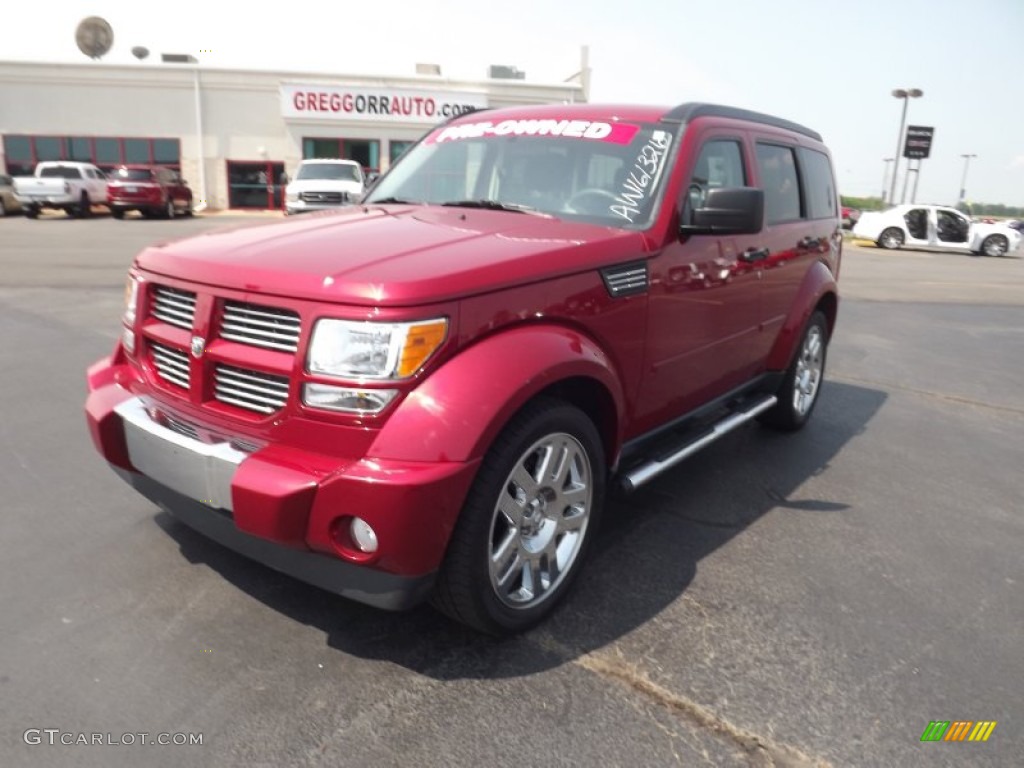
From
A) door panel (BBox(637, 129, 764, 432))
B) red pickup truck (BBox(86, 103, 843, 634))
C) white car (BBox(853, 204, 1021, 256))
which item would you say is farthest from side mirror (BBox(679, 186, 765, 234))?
white car (BBox(853, 204, 1021, 256))

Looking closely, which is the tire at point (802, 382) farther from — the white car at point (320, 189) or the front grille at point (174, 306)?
the white car at point (320, 189)

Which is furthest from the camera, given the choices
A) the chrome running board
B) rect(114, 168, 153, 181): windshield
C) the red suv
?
rect(114, 168, 153, 181): windshield

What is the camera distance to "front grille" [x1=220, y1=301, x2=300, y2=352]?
8.00 feet

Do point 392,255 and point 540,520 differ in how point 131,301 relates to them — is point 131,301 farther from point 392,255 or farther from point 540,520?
point 540,520

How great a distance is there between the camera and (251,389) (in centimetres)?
254

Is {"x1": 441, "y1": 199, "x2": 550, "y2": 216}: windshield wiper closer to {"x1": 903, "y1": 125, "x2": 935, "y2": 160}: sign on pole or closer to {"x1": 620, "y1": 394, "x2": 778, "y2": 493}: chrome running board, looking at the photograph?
{"x1": 620, "y1": 394, "x2": 778, "y2": 493}: chrome running board

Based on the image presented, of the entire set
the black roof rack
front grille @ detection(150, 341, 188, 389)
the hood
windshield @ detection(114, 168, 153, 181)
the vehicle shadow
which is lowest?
the vehicle shadow

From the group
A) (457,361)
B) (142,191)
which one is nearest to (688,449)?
(457,361)

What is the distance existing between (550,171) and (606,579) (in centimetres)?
190

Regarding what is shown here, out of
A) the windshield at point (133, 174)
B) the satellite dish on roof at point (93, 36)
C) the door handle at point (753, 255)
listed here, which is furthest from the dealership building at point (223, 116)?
the door handle at point (753, 255)

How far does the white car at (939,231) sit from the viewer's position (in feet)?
88.4

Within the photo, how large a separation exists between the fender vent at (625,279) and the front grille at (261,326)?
121cm

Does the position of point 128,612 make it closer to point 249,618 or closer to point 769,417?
point 249,618

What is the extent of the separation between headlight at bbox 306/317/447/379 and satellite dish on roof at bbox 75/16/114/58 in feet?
126
